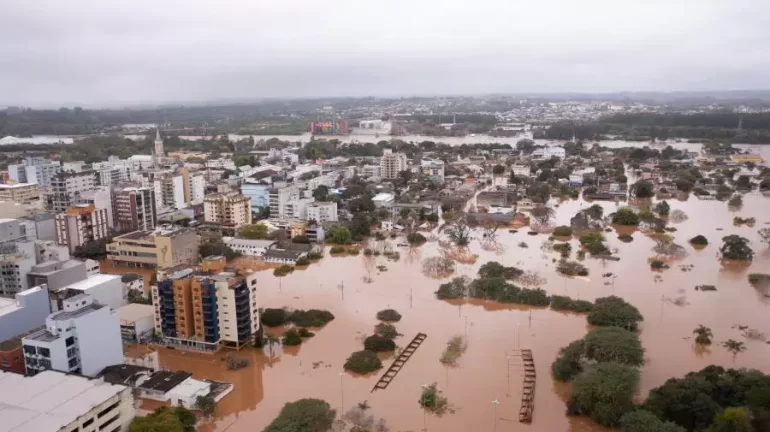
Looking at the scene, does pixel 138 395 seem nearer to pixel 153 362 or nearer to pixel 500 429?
pixel 153 362

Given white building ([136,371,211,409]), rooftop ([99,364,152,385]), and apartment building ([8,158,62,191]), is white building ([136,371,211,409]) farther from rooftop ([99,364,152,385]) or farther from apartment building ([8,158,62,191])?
apartment building ([8,158,62,191])

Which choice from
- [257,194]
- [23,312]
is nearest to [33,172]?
[257,194]

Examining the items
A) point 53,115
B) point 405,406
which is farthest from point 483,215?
point 53,115

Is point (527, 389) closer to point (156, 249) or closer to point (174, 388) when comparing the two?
point (174, 388)

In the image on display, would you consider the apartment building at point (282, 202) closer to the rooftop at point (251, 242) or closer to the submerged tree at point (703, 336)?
the rooftop at point (251, 242)

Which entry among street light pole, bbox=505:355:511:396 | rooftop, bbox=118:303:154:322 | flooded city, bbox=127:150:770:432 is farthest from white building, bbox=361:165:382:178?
street light pole, bbox=505:355:511:396
